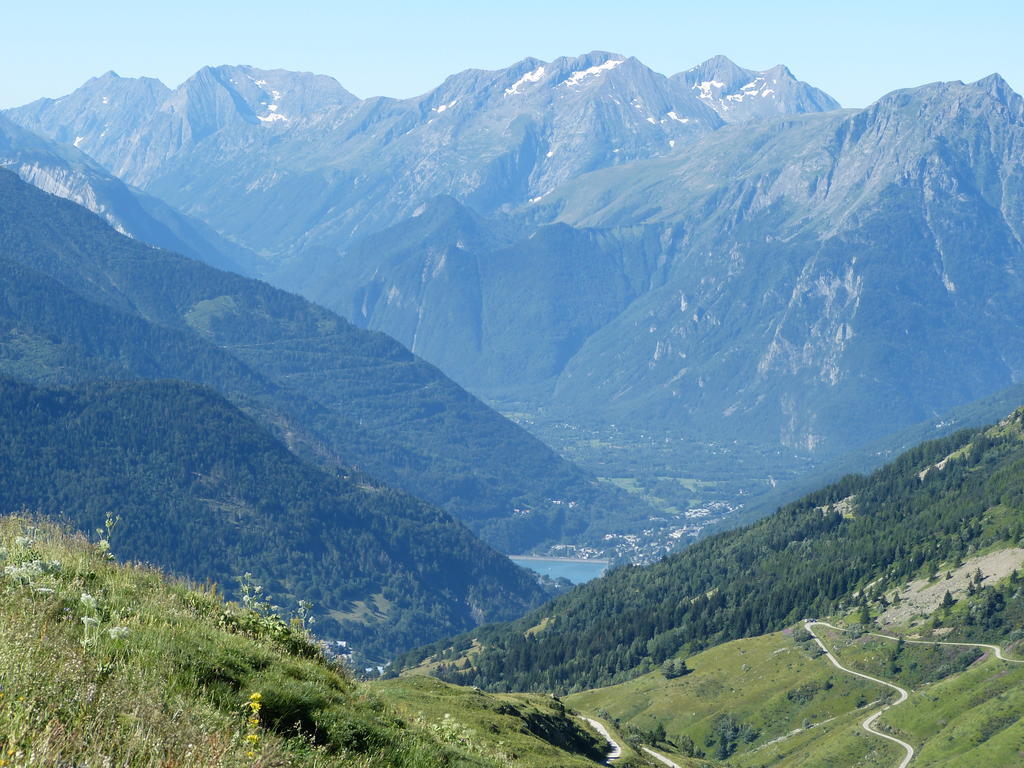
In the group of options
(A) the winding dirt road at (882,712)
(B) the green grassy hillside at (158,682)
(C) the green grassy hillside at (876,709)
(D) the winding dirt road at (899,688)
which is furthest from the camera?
(D) the winding dirt road at (899,688)

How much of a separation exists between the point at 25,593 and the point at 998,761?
121776mm

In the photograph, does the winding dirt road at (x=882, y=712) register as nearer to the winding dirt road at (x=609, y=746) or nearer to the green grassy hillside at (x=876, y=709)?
the green grassy hillside at (x=876, y=709)

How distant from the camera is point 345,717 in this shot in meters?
24.0

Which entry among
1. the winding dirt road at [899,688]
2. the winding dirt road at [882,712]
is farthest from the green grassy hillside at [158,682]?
the winding dirt road at [899,688]

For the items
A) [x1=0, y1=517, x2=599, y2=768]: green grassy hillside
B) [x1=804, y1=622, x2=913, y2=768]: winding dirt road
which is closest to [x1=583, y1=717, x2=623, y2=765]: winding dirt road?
[x1=804, y1=622, x2=913, y2=768]: winding dirt road

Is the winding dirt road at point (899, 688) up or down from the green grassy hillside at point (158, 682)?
up

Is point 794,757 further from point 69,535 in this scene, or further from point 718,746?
point 69,535

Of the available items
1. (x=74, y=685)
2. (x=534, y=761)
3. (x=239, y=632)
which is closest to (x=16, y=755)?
(x=74, y=685)

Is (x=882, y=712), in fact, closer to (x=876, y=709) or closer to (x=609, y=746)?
Result: (x=876, y=709)

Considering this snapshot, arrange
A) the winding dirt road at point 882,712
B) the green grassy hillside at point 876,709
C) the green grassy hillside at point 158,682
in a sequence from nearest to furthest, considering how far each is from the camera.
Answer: the green grassy hillside at point 158,682 < the green grassy hillside at point 876,709 < the winding dirt road at point 882,712

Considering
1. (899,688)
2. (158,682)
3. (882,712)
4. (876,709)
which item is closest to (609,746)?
(158,682)

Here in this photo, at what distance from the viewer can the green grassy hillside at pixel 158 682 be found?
55.2 ft

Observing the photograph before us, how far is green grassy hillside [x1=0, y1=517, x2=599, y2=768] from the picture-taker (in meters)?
16.8

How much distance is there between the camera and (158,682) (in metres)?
20.1
